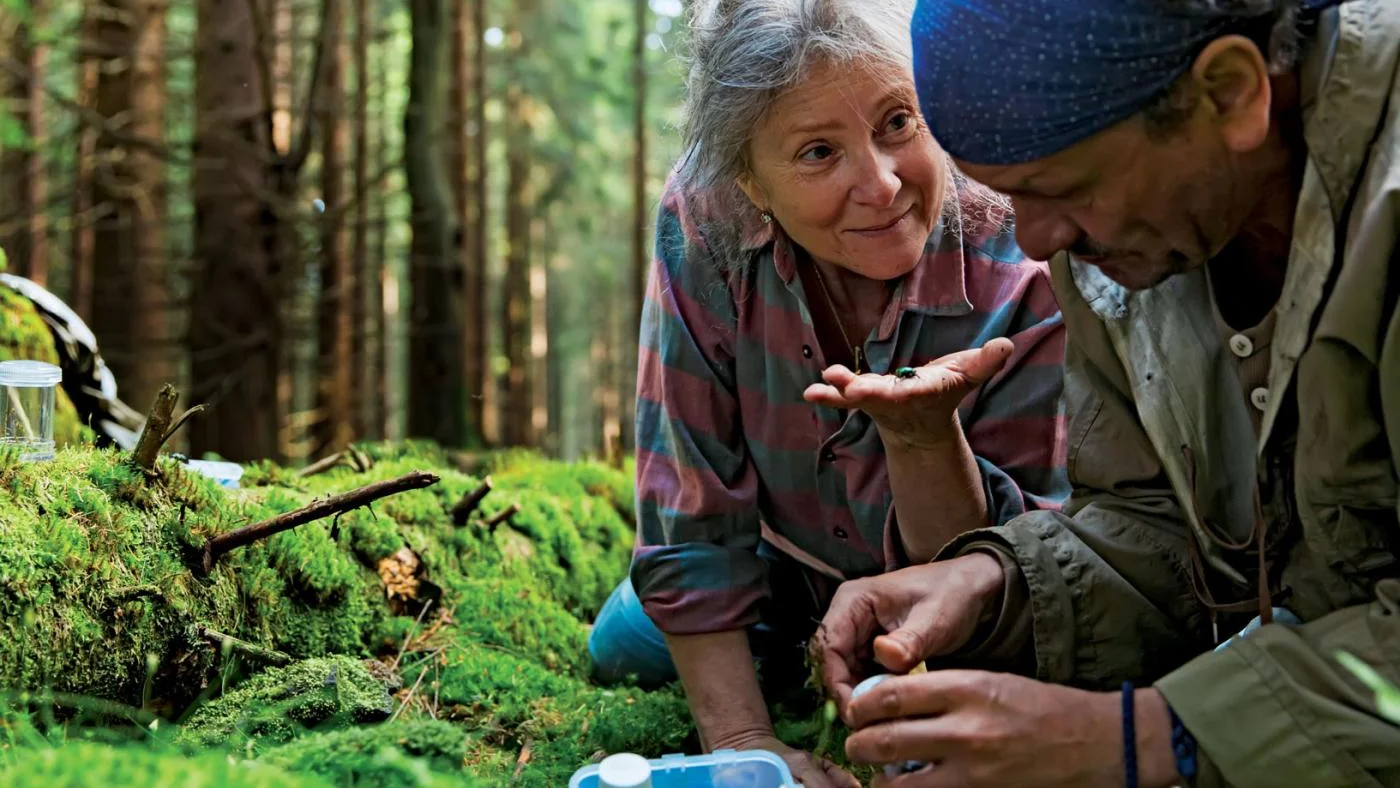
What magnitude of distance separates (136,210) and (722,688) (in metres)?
8.02

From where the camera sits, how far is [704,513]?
8.82ft

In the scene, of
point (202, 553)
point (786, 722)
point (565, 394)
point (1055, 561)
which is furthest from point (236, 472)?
point (565, 394)

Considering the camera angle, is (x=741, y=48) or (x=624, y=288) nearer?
(x=741, y=48)

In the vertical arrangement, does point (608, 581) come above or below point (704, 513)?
below

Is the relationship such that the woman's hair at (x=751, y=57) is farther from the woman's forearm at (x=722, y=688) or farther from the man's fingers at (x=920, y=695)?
the man's fingers at (x=920, y=695)

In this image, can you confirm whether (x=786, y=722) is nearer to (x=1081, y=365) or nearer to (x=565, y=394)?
(x=1081, y=365)

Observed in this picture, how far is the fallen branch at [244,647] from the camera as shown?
2305 millimetres

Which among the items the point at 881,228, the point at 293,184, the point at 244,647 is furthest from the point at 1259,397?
the point at 293,184

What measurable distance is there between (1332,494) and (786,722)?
4.73ft

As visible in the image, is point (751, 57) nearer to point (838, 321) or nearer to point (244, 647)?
point (838, 321)

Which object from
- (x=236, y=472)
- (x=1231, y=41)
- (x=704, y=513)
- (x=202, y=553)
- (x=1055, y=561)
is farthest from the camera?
(x=236, y=472)

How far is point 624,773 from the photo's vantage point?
176cm

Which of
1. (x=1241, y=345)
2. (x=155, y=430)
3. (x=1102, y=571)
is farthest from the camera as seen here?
(x=155, y=430)

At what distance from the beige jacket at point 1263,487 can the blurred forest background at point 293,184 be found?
1.45 meters
